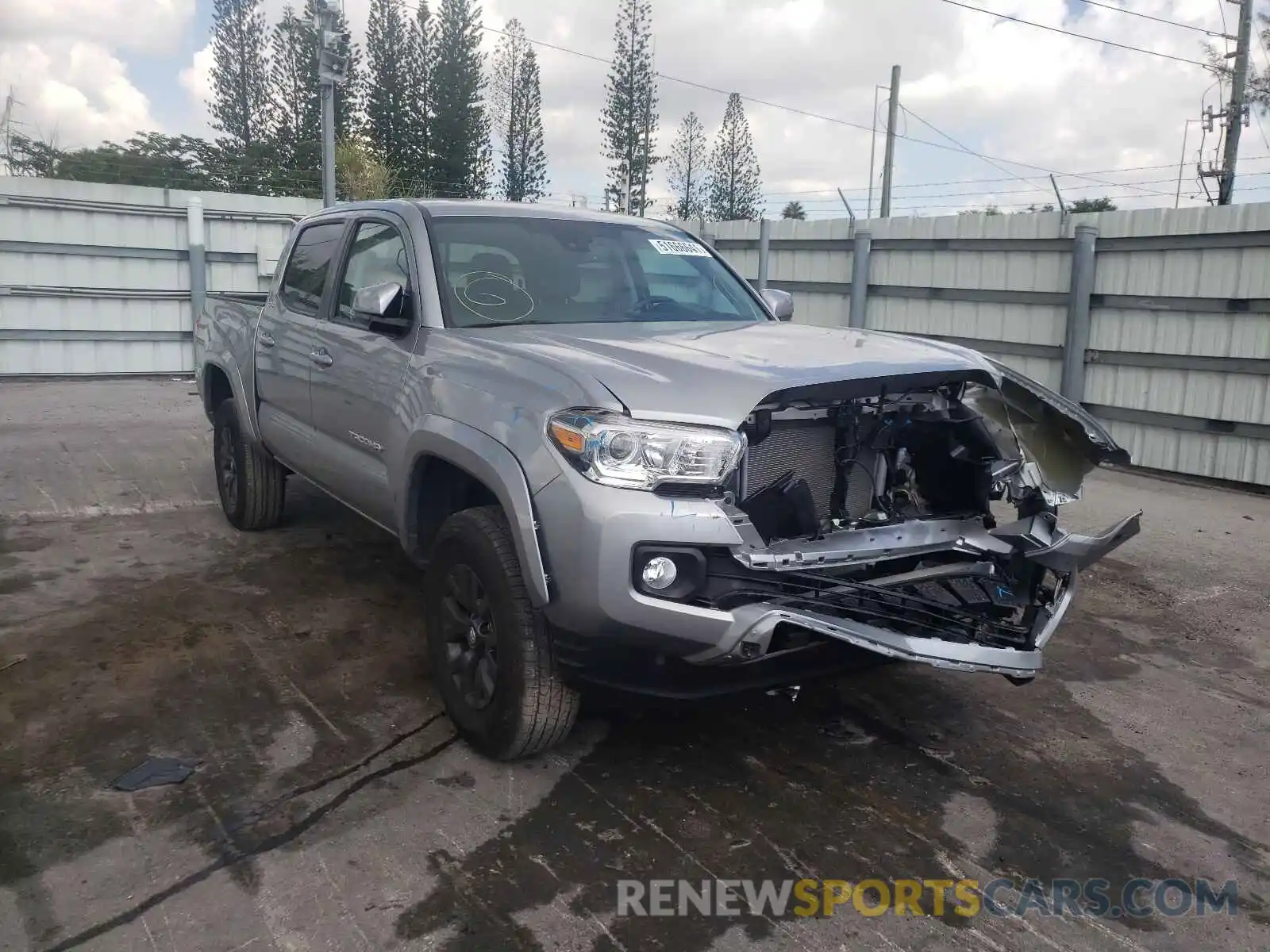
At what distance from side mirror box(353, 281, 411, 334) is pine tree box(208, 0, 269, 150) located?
3551 centimetres

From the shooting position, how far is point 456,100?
35000 mm

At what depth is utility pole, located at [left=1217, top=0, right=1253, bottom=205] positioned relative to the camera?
26.5 meters

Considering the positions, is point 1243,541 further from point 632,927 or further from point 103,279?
point 103,279

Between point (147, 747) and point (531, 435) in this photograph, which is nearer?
point (531, 435)

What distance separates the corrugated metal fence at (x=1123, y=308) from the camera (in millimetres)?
8633

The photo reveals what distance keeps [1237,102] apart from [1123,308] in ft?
71.3

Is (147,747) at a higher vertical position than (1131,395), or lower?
lower

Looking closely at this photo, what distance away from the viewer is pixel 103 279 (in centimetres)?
1388

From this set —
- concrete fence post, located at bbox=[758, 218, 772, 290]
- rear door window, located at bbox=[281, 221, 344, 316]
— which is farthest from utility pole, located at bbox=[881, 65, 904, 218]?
rear door window, located at bbox=[281, 221, 344, 316]

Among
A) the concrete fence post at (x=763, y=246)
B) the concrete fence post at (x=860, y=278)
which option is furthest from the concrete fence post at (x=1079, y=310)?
the concrete fence post at (x=763, y=246)

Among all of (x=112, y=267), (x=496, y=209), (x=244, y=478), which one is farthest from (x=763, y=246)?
(x=496, y=209)

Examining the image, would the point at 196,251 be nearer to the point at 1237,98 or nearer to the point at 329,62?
the point at 329,62

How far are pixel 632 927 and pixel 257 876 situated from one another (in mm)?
1038

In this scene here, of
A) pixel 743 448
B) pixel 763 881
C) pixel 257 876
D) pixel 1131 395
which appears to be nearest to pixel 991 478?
pixel 743 448
